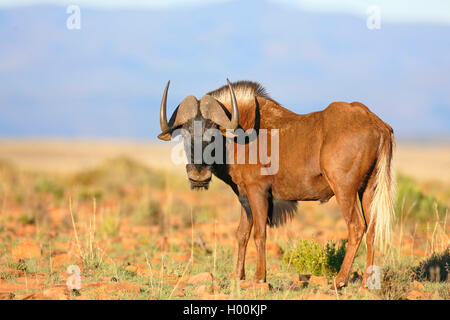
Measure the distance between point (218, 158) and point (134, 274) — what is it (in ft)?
7.02

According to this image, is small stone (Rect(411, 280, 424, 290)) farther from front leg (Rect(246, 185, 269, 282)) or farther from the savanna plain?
front leg (Rect(246, 185, 269, 282))

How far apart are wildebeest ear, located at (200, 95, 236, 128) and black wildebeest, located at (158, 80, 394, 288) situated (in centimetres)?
1

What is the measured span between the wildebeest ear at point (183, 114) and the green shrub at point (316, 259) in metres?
2.62

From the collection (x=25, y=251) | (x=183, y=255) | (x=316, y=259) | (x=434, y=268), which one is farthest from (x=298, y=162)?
(x=25, y=251)

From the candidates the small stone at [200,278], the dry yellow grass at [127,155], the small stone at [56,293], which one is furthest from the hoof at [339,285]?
the dry yellow grass at [127,155]

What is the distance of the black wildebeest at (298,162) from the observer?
698 centimetres

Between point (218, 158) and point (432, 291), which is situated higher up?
point (218, 158)

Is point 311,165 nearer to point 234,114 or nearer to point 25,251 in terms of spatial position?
point 234,114

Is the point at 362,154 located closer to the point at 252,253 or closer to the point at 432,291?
the point at 432,291

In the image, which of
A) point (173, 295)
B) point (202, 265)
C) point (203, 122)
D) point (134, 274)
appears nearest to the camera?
point (173, 295)

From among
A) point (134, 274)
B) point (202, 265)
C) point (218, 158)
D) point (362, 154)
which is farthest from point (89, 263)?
point (362, 154)

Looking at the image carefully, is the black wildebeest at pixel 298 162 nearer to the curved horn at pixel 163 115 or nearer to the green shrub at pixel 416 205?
the curved horn at pixel 163 115

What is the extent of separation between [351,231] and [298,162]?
1.15 metres
